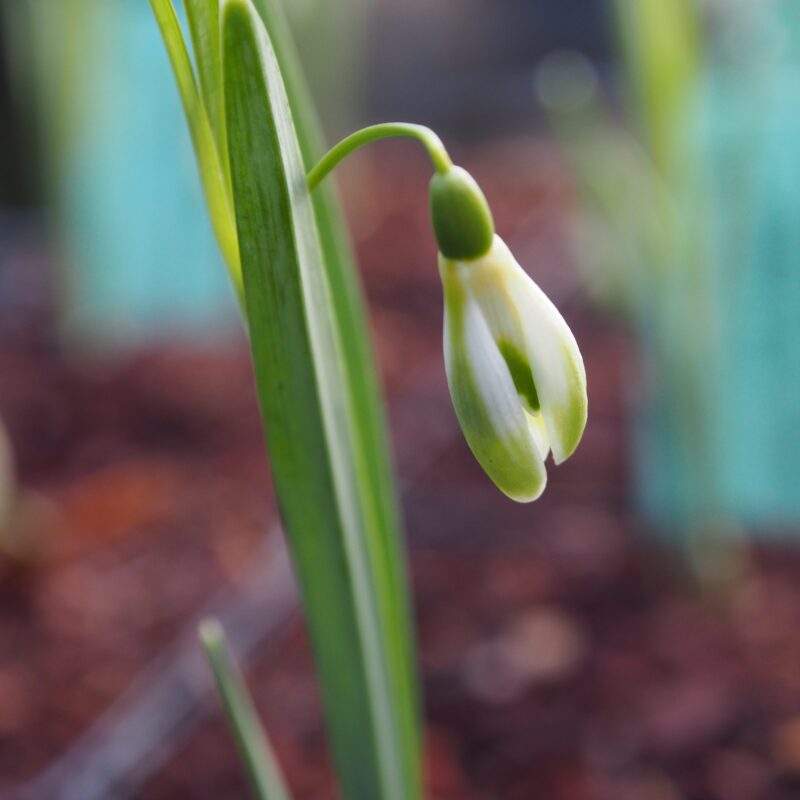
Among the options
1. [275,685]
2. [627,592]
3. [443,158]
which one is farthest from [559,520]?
[443,158]

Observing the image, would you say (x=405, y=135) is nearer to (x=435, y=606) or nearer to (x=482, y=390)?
(x=482, y=390)

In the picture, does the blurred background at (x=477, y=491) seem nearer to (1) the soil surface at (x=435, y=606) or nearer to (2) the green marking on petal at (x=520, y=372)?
(1) the soil surface at (x=435, y=606)

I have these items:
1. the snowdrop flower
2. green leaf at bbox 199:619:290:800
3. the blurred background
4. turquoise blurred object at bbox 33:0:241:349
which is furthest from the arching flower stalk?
turquoise blurred object at bbox 33:0:241:349

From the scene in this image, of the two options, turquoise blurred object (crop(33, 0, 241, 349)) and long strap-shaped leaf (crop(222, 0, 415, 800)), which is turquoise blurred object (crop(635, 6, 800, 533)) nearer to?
long strap-shaped leaf (crop(222, 0, 415, 800))

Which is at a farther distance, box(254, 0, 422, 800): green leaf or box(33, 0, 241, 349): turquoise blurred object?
box(33, 0, 241, 349): turquoise blurred object

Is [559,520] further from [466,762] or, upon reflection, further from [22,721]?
[22,721]
